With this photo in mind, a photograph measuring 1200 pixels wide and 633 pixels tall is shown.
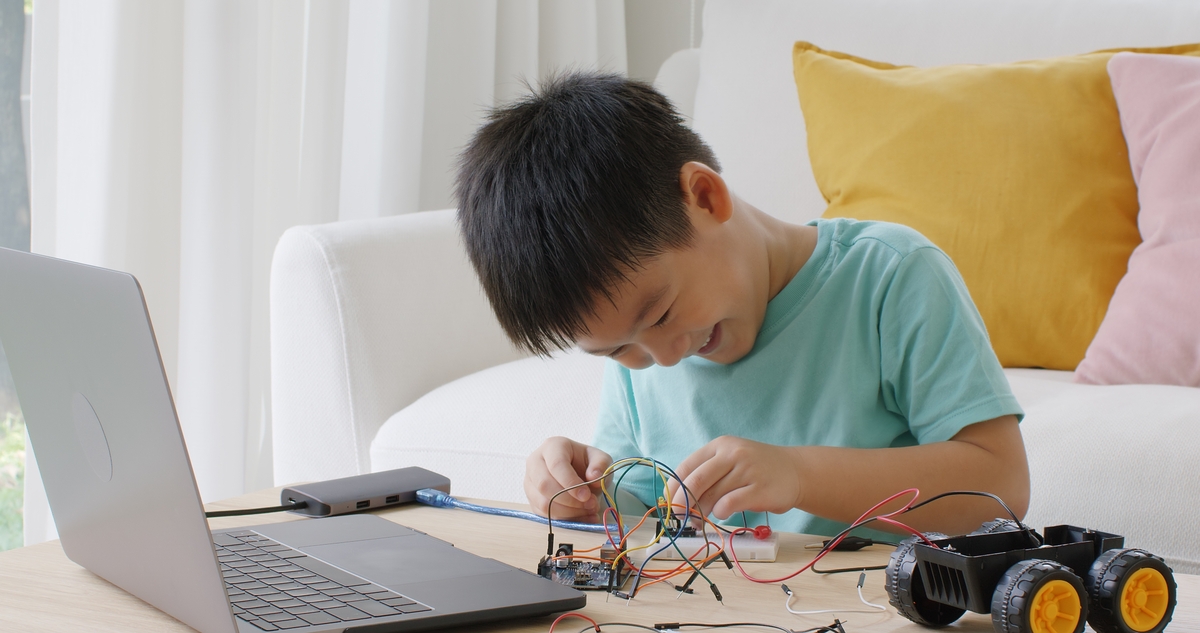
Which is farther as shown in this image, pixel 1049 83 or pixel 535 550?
pixel 1049 83

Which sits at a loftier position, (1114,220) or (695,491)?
(1114,220)

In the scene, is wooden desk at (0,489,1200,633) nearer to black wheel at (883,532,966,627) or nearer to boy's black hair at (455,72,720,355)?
black wheel at (883,532,966,627)

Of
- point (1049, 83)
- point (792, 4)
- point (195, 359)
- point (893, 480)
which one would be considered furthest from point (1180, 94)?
point (195, 359)

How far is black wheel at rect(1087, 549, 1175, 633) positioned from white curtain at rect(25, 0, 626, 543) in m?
1.17

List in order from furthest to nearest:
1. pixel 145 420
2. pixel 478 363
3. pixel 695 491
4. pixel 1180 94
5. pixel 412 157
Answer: pixel 412 157, pixel 478 363, pixel 1180 94, pixel 695 491, pixel 145 420

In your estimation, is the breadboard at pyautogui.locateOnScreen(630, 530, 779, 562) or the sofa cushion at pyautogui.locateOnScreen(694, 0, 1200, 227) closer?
the breadboard at pyautogui.locateOnScreen(630, 530, 779, 562)

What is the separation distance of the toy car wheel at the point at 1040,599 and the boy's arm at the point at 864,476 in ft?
0.77

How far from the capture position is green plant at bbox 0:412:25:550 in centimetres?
149

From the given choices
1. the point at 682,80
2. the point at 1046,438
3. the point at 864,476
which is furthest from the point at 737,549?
the point at 682,80

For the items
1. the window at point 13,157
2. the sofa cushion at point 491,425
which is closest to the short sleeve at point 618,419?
the sofa cushion at point 491,425

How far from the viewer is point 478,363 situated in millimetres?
1524

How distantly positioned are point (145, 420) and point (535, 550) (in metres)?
0.31

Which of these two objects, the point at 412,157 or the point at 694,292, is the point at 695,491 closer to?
the point at 694,292

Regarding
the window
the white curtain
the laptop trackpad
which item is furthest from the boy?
the window
